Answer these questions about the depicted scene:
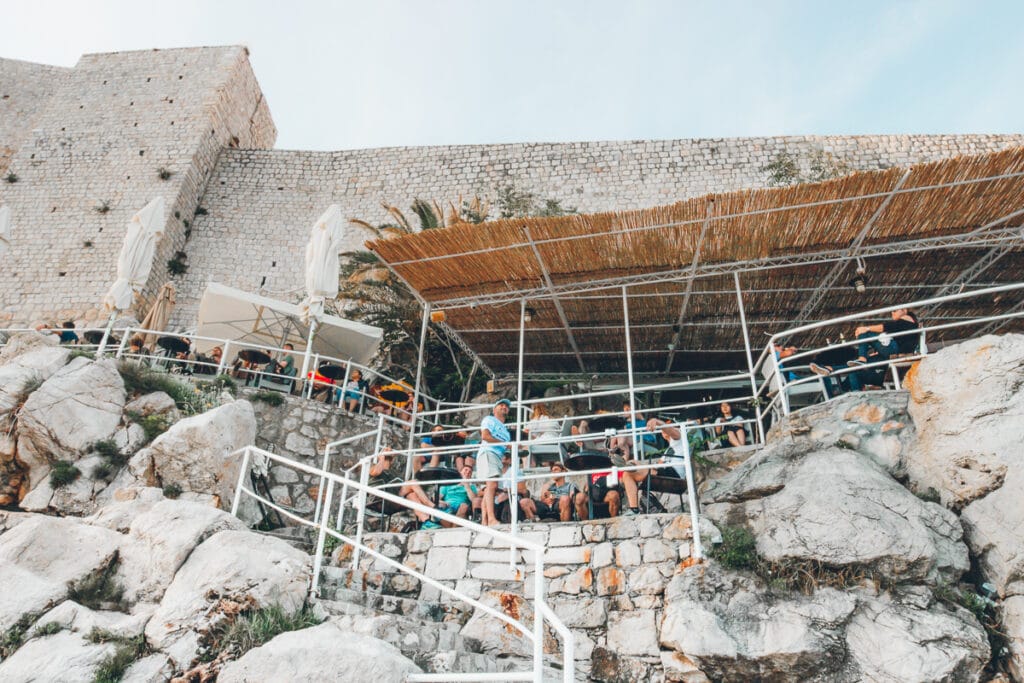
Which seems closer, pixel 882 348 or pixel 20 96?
pixel 882 348

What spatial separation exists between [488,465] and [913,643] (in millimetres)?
3083

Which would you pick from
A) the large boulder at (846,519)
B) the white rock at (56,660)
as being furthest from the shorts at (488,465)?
the white rock at (56,660)

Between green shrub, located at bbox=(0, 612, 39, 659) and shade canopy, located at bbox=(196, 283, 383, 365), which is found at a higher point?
shade canopy, located at bbox=(196, 283, 383, 365)

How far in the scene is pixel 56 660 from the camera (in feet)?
10.6

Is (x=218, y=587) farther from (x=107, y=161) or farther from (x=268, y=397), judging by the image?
(x=107, y=161)

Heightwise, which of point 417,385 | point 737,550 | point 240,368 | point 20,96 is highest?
point 20,96

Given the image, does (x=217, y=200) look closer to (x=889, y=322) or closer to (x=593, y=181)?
(x=593, y=181)

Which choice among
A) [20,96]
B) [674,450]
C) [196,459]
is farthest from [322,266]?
[20,96]

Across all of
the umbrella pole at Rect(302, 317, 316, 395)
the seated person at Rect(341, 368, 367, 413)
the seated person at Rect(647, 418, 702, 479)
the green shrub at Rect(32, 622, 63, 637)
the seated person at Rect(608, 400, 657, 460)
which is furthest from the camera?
the seated person at Rect(341, 368, 367, 413)

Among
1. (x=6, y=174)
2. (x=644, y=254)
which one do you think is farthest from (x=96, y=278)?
(x=644, y=254)

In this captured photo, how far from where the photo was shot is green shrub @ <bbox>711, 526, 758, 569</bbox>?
4.45m

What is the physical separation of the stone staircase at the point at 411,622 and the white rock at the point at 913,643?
1.74 m

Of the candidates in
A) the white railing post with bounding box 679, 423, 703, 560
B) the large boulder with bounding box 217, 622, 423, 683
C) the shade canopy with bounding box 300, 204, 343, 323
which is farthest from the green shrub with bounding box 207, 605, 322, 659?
the shade canopy with bounding box 300, 204, 343, 323

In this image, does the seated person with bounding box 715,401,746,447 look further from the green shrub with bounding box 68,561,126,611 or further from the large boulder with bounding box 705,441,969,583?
the green shrub with bounding box 68,561,126,611
